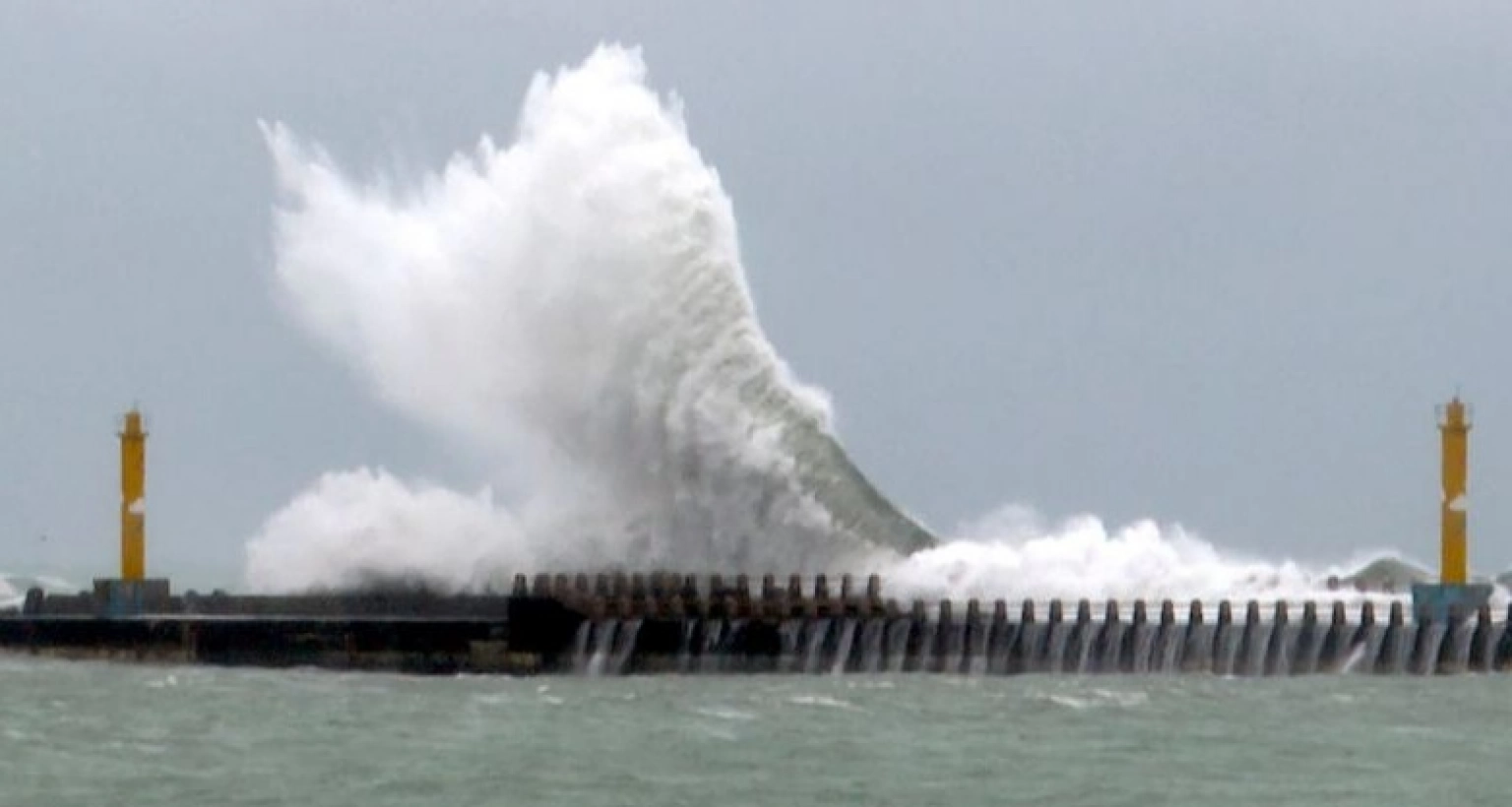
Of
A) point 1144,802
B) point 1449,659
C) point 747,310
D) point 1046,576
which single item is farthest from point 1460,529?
point 1144,802

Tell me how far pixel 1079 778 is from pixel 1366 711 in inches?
260

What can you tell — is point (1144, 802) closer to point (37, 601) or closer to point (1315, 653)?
point (1315, 653)

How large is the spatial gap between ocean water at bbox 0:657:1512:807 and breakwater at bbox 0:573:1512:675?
796mm

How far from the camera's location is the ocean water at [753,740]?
4194cm

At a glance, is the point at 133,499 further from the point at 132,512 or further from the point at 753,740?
the point at 753,740

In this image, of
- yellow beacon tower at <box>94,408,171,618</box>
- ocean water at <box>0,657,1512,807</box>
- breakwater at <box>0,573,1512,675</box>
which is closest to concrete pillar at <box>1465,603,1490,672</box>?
breakwater at <box>0,573,1512,675</box>

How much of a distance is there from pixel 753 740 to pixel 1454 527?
12530 mm

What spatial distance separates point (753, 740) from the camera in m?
45.9

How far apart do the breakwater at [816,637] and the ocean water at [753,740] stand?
2.61 feet

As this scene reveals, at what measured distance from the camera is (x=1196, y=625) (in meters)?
54.3

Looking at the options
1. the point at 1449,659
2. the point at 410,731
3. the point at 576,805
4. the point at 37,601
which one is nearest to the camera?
the point at 576,805

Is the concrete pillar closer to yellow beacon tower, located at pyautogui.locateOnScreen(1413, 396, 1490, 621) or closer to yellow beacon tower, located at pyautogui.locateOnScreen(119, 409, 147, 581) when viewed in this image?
yellow beacon tower, located at pyautogui.locateOnScreen(1413, 396, 1490, 621)

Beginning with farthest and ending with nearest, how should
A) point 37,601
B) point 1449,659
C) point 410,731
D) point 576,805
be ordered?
point 37,601
point 1449,659
point 410,731
point 576,805

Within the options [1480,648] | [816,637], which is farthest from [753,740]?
[1480,648]
